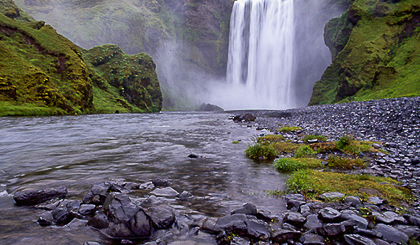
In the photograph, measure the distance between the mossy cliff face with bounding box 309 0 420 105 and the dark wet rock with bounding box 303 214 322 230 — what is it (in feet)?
139

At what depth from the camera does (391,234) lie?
3.26m

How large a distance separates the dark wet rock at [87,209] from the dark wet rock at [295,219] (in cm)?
372

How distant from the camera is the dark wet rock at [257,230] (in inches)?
129

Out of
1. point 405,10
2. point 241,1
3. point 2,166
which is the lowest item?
point 2,166

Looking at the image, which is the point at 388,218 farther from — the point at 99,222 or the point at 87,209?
the point at 87,209

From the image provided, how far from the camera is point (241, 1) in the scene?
13125cm

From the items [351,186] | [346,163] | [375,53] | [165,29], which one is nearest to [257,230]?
[351,186]

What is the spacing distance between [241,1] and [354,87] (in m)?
106

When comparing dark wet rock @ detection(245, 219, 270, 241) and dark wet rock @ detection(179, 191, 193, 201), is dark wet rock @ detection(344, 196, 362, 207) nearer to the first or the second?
dark wet rock @ detection(245, 219, 270, 241)

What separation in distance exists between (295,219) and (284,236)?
0.63 metres

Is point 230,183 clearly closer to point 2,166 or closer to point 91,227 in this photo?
point 91,227

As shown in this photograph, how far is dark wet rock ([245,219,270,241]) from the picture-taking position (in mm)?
3281

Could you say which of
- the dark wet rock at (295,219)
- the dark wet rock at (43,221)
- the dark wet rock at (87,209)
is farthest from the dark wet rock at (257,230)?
the dark wet rock at (43,221)

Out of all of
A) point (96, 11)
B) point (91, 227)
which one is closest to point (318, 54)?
point (91, 227)
